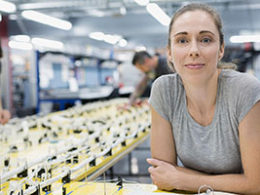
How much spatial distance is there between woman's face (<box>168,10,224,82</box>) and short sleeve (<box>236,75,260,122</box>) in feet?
0.52

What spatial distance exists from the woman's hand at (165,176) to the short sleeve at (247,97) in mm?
373

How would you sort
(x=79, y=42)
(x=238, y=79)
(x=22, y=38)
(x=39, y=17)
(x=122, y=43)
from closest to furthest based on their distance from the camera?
(x=238, y=79), (x=39, y=17), (x=22, y=38), (x=79, y=42), (x=122, y=43)

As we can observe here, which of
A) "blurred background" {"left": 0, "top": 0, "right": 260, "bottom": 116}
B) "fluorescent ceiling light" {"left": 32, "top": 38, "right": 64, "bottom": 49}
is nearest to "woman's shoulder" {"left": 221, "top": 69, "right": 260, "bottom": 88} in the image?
"blurred background" {"left": 0, "top": 0, "right": 260, "bottom": 116}

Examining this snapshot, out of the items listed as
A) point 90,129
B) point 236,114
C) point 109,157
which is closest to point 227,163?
point 236,114

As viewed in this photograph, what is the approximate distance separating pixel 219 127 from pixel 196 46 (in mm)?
376

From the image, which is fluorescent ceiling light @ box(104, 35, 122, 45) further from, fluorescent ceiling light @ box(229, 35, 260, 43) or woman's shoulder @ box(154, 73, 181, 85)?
woman's shoulder @ box(154, 73, 181, 85)

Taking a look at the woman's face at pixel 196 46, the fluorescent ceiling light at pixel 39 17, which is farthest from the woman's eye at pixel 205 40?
the fluorescent ceiling light at pixel 39 17

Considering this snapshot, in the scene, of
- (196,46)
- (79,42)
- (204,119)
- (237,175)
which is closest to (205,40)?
(196,46)

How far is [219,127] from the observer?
142 cm

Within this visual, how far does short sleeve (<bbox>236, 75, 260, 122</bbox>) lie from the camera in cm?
134

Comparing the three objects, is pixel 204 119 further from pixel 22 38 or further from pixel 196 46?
pixel 22 38

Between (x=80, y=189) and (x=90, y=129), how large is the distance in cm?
120

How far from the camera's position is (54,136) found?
2617 mm

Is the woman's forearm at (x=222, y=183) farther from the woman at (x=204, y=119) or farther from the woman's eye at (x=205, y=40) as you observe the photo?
the woman's eye at (x=205, y=40)
